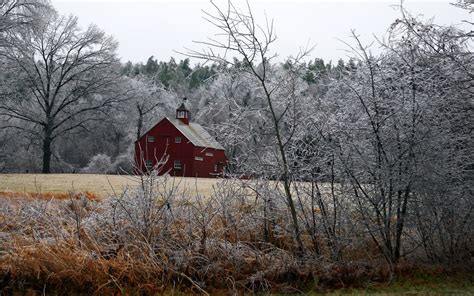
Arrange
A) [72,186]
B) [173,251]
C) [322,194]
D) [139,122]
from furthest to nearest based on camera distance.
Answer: [139,122]
[72,186]
[322,194]
[173,251]

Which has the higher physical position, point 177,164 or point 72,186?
point 177,164

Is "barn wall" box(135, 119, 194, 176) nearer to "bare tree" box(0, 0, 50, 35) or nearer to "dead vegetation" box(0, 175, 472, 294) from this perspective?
"bare tree" box(0, 0, 50, 35)

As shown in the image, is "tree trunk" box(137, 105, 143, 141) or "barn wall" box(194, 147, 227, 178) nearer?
"barn wall" box(194, 147, 227, 178)

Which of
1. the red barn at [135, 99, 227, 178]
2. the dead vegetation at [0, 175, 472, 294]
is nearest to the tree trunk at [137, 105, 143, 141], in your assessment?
the red barn at [135, 99, 227, 178]

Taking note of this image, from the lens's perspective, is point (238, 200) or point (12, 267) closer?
point (12, 267)

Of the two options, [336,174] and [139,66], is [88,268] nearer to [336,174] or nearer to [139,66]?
[336,174]

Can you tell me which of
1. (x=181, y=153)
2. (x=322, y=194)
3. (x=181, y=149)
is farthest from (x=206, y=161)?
(x=322, y=194)

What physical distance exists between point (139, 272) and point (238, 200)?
7.90ft

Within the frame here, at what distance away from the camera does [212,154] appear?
150 ft

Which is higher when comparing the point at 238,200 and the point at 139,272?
the point at 238,200

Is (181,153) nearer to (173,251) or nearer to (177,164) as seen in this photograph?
(177,164)

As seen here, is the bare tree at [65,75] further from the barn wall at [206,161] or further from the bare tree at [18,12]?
the bare tree at [18,12]

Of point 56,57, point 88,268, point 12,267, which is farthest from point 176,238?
point 56,57

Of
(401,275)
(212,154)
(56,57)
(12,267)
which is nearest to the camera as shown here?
(12,267)
